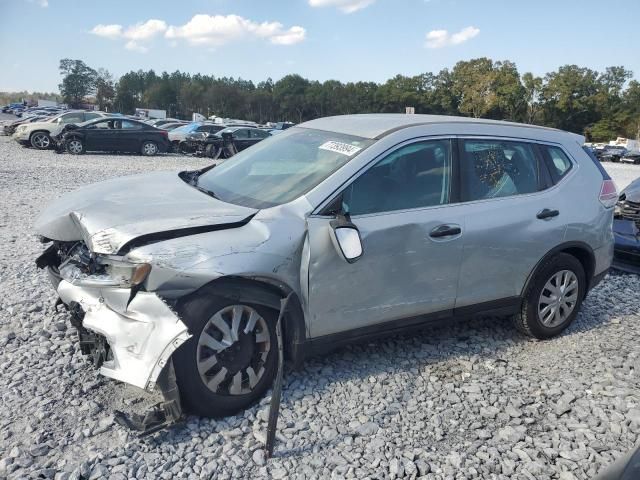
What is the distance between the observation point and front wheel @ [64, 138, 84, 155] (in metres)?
20.1

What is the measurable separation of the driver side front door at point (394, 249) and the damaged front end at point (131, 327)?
35.4 inches

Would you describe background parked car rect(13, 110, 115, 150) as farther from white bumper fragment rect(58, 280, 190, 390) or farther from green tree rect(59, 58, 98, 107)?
green tree rect(59, 58, 98, 107)

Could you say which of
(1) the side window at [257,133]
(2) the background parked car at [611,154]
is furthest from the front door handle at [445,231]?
(2) the background parked car at [611,154]

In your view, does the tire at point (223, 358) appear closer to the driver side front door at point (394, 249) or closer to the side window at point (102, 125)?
the driver side front door at point (394, 249)

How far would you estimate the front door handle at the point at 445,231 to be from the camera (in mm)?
3686

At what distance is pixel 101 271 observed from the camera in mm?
3115

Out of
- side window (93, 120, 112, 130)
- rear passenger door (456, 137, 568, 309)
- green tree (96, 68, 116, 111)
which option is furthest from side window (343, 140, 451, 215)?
green tree (96, 68, 116, 111)

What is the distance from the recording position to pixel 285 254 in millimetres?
3176

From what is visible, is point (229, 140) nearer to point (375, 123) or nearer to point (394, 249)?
point (375, 123)

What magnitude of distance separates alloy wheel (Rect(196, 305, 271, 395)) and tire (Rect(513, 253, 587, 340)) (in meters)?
2.36

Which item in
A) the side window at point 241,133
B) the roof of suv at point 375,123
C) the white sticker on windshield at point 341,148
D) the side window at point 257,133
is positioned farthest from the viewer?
the side window at point 257,133

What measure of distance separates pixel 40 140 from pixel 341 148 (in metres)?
21.6

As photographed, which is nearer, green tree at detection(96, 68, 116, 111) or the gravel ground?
the gravel ground

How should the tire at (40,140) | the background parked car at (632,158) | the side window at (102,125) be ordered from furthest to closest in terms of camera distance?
the background parked car at (632,158) → the tire at (40,140) → the side window at (102,125)
